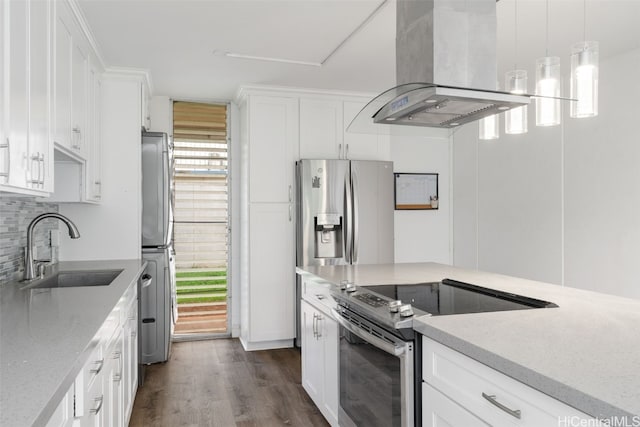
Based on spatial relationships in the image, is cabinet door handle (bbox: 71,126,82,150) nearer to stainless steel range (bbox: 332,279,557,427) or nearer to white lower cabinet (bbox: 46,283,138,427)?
white lower cabinet (bbox: 46,283,138,427)

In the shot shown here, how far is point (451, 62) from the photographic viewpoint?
74.2 inches

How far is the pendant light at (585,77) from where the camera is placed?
182 cm

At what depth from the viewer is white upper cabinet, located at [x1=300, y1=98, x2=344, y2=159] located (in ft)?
14.9

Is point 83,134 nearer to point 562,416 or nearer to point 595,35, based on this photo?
point 562,416

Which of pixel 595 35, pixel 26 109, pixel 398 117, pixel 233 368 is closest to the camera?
pixel 26 109

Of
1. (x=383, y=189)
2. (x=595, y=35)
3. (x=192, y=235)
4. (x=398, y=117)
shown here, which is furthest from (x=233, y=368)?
(x=595, y=35)

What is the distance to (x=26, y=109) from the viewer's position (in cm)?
172

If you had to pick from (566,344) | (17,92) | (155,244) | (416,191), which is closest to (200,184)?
(155,244)

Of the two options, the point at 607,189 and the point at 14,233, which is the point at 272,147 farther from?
the point at 607,189

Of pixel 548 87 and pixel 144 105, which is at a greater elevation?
pixel 144 105

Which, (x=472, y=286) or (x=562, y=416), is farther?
(x=472, y=286)

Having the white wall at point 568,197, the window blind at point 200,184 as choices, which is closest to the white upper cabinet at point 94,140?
the window blind at point 200,184

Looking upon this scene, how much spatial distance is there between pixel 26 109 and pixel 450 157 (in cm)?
454

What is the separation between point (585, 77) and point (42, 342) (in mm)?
2124
